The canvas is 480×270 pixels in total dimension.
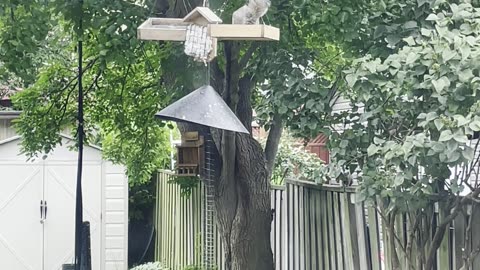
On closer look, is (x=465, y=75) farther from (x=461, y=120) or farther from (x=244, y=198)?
(x=244, y=198)

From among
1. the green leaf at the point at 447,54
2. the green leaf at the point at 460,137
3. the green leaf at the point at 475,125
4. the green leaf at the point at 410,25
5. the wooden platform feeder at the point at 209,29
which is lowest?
the green leaf at the point at 460,137

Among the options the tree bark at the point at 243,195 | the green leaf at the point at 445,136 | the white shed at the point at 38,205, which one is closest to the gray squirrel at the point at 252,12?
the green leaf at the point at 445,136

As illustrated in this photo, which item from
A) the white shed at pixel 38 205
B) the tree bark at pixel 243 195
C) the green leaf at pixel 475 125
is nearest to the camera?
the green leaf at pixel 475 125

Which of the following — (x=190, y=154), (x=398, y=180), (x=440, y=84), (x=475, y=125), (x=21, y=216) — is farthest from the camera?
(x=21, y=216)

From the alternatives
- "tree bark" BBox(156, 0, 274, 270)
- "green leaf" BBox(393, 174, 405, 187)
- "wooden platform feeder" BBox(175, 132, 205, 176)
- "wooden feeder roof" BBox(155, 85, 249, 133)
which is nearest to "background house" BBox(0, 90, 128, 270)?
"wooden platform feeder" BBox(175, 132, 205, 176)

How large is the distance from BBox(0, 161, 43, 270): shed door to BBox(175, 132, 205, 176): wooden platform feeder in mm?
3441

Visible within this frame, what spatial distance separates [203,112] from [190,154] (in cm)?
249

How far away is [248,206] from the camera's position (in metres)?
4.06

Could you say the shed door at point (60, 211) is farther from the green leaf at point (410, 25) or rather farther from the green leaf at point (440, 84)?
the green leaf at point (440, 84)

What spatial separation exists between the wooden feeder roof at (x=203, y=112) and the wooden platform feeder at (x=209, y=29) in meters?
0.18

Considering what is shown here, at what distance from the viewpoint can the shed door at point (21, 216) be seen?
823 cm

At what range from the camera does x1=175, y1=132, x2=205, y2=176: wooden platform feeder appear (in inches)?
191

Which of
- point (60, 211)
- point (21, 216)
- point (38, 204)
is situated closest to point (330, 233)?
point (60, 211)

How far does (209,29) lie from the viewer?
2502mm
